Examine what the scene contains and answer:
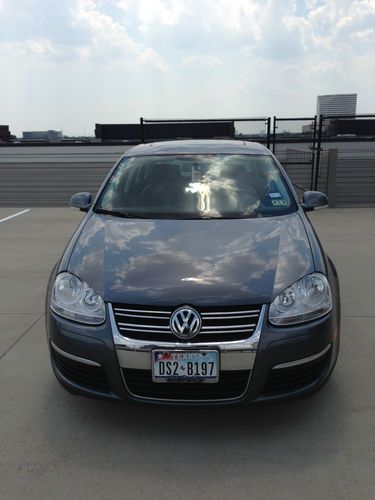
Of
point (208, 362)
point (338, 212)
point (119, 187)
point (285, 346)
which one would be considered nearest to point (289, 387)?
point (285, 346)

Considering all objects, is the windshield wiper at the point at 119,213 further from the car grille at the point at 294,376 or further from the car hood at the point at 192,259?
the car grille at the point at 294,376

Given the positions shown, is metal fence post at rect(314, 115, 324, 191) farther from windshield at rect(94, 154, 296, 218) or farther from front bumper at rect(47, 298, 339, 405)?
front bumper at rect(47, 298, 339, 405)

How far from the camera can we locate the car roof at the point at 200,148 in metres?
3.97

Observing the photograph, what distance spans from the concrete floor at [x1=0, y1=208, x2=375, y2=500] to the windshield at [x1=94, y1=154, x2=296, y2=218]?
50.0 inches

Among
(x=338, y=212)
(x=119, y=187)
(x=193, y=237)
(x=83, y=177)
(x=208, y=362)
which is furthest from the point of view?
(x=83, y=177)

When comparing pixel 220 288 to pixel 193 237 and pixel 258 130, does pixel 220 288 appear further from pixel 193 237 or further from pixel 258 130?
pixel 258 130

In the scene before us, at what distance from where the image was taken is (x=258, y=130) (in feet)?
35.2

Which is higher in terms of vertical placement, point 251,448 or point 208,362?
point 208,362

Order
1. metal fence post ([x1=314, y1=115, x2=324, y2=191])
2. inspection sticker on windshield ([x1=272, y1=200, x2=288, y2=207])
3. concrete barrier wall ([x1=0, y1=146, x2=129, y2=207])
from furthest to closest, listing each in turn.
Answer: concrete barrier wall ([x1=0, y1=146, x2=129, y2=207])
metal fence post ([x1=314, y1=115, x2=324, y2=191])
inspection sticker on windshield ([x1=272, y1=200, x2=288, y2=207])

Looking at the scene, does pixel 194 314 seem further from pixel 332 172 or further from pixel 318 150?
pixel 318 150

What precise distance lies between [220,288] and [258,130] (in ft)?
29.8

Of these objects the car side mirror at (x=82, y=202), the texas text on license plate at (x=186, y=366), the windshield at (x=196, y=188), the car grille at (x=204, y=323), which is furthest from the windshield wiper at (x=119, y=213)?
the texas text on license plate at (x=186, y=366)

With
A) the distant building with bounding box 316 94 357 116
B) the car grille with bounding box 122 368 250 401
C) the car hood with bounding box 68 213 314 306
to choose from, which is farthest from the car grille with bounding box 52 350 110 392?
the distant building with bounding box 316 94 357 116

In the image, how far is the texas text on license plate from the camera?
2.22 m
